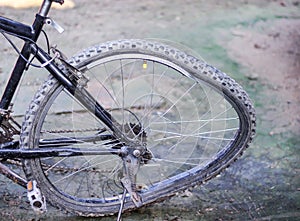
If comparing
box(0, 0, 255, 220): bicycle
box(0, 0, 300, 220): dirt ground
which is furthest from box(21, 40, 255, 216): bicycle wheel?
box(0, 0, 300, 220): dirt ground

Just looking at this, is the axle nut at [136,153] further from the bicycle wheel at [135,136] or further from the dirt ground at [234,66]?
the dirt ground at [234,66]

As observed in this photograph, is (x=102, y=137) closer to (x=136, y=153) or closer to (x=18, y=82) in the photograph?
(x=136, y=153)

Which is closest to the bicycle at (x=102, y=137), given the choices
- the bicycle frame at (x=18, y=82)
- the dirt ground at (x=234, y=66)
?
the bicycle frame at (x=18, y=82)

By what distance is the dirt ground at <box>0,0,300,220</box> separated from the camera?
372 centimetres

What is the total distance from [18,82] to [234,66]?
104 inches

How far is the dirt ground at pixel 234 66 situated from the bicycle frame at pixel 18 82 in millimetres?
498

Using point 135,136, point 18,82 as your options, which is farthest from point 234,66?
→ point 18,82

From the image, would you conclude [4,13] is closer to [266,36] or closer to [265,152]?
[266,36]

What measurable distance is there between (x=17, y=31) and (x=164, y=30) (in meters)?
3.08

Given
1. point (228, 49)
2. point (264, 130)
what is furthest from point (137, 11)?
point (264, 130)

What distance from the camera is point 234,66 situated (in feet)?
17.7

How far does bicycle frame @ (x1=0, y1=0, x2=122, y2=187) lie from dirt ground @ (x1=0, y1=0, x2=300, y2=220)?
19.6 inches

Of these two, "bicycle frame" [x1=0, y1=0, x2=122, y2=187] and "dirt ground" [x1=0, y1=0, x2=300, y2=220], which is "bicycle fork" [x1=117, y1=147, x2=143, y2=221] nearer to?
"bicycle frame" [x1=0, y1=0, x2=122, y2=187]

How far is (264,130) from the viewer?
14.9 feet
